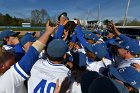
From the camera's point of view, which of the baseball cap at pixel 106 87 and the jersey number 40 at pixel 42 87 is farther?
the jersey number 40 at pixel 42 87

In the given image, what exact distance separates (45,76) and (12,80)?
0.44 metres

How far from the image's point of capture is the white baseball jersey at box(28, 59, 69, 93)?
322 cm

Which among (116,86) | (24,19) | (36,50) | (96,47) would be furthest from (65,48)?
(24,19)

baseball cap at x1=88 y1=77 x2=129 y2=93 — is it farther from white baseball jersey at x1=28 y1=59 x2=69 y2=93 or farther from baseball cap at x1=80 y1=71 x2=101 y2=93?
white baseball jersey at x1=28 y1=59 x2=69 y2=93

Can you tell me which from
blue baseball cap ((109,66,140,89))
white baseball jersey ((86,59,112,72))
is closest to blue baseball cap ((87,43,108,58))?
white baseball jersey ((86,59,112,72))

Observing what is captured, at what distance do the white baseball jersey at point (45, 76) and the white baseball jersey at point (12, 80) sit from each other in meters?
0.21

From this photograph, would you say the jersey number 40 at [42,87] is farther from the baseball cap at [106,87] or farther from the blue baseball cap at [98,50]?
the blue baseball cap at [98,50]

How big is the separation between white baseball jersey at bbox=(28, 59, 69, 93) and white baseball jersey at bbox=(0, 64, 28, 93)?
0.68ft

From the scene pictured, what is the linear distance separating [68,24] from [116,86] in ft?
7.92

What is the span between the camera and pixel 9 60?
3.26 m

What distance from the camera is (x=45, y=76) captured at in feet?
10.8

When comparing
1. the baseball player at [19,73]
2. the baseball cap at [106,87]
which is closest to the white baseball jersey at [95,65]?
the baseball player at [19,73]

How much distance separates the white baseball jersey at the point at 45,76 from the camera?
10.6ft

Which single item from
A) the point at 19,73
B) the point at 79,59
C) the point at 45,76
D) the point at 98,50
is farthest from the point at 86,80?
the point at 98,50
